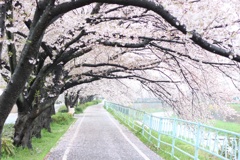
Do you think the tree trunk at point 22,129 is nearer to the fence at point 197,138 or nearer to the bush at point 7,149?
the bush at point 7,149

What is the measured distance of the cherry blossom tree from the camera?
4688 millimetres

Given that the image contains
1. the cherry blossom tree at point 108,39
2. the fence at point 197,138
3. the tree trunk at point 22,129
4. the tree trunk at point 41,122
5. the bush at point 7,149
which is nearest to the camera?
the cherry blossom tree at point 108,39

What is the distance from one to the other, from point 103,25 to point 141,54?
6352mm

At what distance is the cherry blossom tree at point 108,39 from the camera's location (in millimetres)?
4688

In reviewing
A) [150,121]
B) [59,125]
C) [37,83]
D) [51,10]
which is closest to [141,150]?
[150,121]

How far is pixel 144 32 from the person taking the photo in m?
8.43

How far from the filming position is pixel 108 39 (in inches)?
355

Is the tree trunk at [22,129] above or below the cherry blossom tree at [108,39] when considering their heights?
Answer: below

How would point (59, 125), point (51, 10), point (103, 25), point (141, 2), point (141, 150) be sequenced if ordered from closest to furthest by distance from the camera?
point (141, 2), point (51, 10), point (103, 25), point (141, 150), point (59, 125)

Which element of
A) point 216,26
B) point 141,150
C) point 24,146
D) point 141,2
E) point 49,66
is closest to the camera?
point 141,2

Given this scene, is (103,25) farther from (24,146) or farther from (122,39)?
(24,146)

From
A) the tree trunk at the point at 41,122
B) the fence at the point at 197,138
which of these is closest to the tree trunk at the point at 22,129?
the tree trunk at the point at 41,122

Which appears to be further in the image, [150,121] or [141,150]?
[150,121]

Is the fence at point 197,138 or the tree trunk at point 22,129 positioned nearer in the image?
the fence at point 197,138
